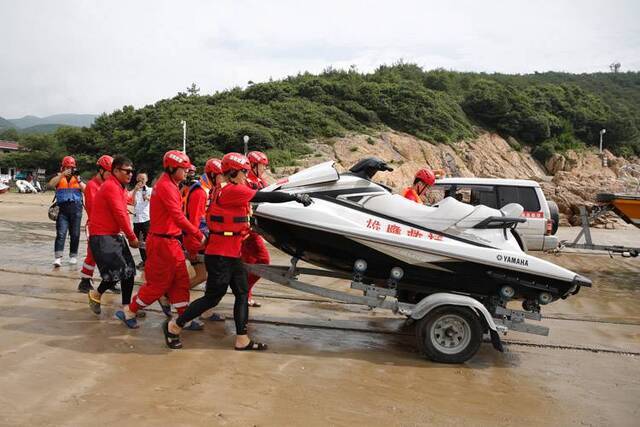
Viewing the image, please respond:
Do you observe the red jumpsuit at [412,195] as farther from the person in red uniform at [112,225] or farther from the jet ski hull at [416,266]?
the person in red uniform at [112,225]

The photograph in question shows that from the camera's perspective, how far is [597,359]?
6105mm

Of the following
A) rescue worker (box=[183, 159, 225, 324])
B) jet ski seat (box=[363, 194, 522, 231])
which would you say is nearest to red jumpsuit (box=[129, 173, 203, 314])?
rescue worker (box=[183, 159, 225, 324])

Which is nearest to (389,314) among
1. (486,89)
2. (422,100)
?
(422,100)

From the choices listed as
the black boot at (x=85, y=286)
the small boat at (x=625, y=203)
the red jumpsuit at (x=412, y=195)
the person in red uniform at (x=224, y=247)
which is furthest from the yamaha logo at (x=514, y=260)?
the small boat at (x=625, y=203)

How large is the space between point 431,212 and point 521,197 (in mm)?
6517

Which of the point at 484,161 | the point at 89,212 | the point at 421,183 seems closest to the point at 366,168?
the point at 421,183

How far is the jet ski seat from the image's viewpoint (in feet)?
19.6

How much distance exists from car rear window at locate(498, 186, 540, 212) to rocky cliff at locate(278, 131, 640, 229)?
34.9 feet

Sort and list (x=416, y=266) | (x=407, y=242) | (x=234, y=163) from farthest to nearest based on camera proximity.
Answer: (x=416, y=266), (x=407, y=242), (x=234, y=163)

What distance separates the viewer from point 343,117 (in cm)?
3759

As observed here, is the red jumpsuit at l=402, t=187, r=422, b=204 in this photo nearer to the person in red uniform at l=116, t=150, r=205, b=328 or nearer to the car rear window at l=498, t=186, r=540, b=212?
the person in red uniform at l=116, t=150, r=205, b=328

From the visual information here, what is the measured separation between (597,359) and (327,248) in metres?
3.06

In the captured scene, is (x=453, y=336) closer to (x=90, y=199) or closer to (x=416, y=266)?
(x=416, y=266)

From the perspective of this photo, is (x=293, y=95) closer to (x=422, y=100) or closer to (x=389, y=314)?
(x=422, y=100)
